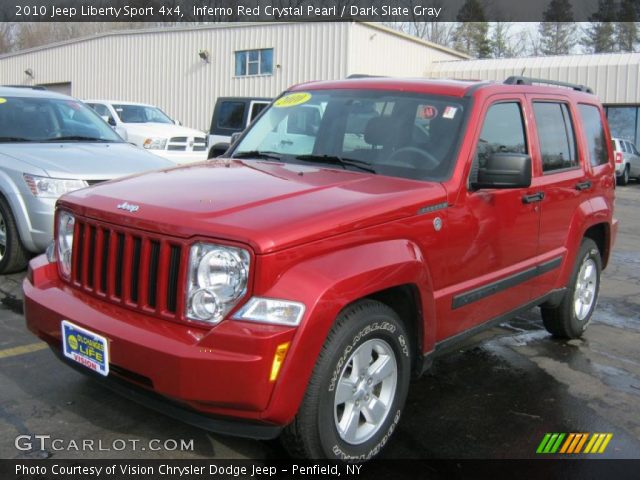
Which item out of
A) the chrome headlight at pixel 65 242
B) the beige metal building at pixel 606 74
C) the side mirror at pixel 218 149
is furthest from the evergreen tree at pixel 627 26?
the chrome headlight at pixel 65 242

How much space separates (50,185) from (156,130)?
7.78 m

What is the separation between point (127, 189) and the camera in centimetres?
332

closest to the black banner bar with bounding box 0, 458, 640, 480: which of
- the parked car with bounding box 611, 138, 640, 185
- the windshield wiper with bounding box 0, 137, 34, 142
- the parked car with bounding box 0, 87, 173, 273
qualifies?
the parked car with bounding box 0, 87, 173, 273

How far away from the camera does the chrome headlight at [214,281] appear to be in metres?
2.68

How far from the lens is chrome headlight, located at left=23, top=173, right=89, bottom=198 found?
5824mm

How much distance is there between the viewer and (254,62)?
→ 25109 millimetres

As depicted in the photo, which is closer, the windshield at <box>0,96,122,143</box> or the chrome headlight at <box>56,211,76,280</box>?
the chrome headlight at <box>56,211,76,280</box>

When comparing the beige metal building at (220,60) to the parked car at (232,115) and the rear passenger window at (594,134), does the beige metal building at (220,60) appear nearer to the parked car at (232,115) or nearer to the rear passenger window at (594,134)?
the parked car at (232,115)

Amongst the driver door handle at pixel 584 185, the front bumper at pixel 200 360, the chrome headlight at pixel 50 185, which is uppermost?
the driver door handle at pixel 584 185

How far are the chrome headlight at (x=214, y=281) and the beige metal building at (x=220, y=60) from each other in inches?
796

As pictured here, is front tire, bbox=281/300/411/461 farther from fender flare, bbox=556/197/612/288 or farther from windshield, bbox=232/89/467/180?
fender flare, bbox=556/197/612/288

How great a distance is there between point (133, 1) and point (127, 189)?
4083cm

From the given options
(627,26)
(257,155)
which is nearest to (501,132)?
(257,155)

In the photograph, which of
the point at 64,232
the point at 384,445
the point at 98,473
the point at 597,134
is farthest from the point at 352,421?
the point at 597,134
